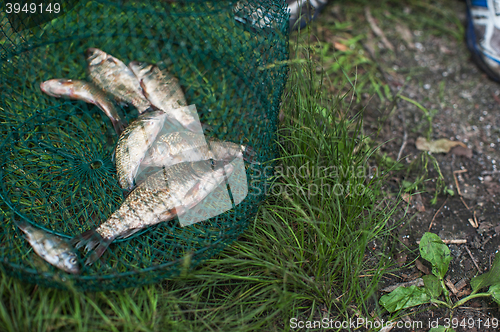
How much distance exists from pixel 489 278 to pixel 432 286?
33cm

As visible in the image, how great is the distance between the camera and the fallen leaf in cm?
306

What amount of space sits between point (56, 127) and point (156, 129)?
2.79ft

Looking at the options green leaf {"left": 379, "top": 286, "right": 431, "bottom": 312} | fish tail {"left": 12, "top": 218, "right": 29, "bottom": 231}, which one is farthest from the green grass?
fish tail {"left": 12, "top": 218, "right": 29, "bottom": 231}

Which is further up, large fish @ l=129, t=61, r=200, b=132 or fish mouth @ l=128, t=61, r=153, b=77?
fish mouth @ l=128, t=61, r=153, b=77

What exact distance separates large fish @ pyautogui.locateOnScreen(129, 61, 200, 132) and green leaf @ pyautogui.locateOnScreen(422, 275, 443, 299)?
5.79 ft

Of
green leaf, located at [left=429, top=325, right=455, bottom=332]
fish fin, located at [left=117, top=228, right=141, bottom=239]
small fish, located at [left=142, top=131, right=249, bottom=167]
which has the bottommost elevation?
green leaf, located at [left=429, top=325, right=455, bottom=332]

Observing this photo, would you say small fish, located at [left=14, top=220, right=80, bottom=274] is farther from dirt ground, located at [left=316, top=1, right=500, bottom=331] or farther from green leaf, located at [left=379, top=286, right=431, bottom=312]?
dirt ground, located at [left=316, top=1, right=500, bottom=331]

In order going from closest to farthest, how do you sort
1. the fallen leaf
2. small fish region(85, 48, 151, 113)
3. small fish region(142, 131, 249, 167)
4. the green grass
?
1. the green grass
2. small fish region(142, 131, 249, 167)
3. small fish region(85, 48, 151, 113)
4. the fallen leaf

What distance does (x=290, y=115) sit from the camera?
2.64m

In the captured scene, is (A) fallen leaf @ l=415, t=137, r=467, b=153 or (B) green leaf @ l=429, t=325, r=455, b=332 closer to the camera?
(B) green leaf @ l=429, t=325, r=455, b=332

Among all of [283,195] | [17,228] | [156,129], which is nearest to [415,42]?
[283,195]

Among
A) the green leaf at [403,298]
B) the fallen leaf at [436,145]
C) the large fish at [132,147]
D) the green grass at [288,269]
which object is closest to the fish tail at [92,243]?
the green grass at [288,269]

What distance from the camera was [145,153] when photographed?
243 centimetres

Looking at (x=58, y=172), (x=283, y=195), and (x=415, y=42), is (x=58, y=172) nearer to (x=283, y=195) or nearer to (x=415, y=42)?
(x=283, y=195)
